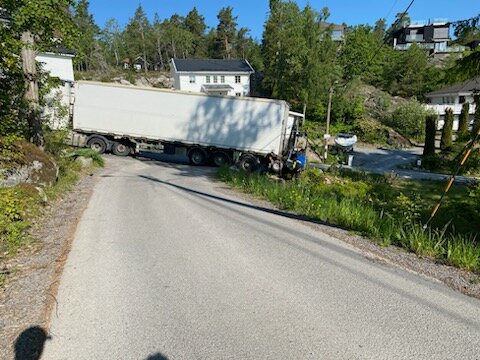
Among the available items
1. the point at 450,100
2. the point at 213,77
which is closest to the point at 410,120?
the point at 450,100

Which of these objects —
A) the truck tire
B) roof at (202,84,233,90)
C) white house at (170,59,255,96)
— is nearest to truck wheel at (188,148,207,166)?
the truck tire

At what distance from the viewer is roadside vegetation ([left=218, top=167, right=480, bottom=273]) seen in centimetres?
683

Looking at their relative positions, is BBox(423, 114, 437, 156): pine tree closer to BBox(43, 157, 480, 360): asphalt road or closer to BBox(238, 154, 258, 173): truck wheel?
BBox(238, 154, 258, 173): truck wheel

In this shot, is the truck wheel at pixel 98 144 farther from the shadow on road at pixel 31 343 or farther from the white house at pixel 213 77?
the white house at pixel 213 77

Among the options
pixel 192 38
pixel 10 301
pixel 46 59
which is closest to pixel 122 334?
pixel 10 301

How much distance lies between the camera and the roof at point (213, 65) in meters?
59.8

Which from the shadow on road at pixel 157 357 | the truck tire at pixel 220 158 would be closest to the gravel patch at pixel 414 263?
the shadow on road at pixel 157 357

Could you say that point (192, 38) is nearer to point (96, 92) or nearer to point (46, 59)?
point (46, 59)

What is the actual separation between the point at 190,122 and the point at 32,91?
37.6ft

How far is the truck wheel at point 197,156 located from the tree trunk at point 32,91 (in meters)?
11.5

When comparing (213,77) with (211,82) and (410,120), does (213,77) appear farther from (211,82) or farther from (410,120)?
(410,120)

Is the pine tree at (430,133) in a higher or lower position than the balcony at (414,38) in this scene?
lower

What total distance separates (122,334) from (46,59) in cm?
3801

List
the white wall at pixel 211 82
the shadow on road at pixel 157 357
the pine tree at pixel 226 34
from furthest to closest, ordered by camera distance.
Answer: the pine tree at pixel 226 34, the white wall at pixel 211 82, the shadow on road at pixel 157 357
